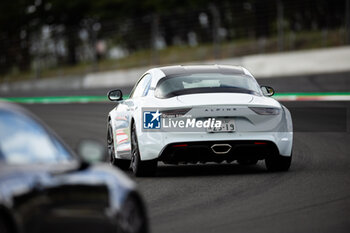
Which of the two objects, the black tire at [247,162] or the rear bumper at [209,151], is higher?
the rear bumper at [209,151]

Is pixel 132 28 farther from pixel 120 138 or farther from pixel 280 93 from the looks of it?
pixel 120 138

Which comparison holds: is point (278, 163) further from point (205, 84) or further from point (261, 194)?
point (261, 194)

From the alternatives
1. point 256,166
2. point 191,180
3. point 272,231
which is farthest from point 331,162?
point 272,231

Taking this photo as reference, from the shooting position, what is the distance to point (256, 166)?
12.5 meters

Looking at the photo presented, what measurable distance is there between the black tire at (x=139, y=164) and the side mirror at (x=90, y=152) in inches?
224

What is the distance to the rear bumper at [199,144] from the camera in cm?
1102

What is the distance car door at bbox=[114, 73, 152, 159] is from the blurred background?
665 inches

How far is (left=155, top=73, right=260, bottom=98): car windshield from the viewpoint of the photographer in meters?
11.6

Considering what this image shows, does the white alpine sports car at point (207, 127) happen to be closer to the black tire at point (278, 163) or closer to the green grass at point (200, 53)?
the black tire at point (278, 163)

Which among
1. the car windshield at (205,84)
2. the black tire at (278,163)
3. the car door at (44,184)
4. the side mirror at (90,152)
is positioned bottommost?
the black tire at (278,163)

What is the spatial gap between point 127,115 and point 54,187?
7224 mm

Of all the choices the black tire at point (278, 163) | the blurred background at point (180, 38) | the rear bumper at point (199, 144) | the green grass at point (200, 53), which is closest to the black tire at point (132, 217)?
the rear bumper at point (199, 144)

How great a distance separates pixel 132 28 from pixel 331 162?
2702 centimetres

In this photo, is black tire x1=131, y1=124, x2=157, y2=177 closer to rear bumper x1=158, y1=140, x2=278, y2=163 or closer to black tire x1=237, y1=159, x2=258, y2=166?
rear bumper x1=158, y1=140, x2=278, y2=163
